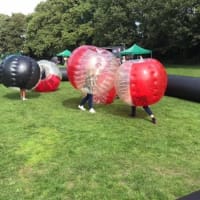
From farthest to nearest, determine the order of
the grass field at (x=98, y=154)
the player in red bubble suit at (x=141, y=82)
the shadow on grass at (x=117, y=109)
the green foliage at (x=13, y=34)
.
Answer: the green foliage at (x=13, y=34)
the shadow on grass at (x=117, y=109)
the player in red bubble suit at (x=141, y=82)
the grass field at (x=98, y=154)

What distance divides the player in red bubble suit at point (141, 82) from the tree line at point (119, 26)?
2839 cm

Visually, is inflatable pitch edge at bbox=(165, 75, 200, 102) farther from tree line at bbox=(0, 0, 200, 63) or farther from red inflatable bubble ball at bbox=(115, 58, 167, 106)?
tree line at bbox=(0, 0, 200, 63)

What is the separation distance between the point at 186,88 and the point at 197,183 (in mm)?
7167

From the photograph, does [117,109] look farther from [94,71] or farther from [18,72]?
[18,72]

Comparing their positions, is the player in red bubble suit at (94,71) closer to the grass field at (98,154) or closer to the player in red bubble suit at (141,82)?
the grass field at (98,154)

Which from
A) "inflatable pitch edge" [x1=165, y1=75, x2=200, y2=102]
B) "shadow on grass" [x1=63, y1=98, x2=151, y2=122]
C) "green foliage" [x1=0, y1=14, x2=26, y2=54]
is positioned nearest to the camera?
"shadow on grass" [x1=63, y1=98, x2=151, y2=122]

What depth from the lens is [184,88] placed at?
39.6ft

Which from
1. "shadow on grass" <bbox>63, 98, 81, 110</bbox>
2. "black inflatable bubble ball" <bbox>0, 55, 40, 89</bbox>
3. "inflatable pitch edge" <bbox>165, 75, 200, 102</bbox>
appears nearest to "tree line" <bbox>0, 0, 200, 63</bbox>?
"inflatable pitch edge" <bbox>165, 75, 200, 102</bbox>

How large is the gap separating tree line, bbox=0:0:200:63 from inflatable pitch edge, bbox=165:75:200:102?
24.0 metres

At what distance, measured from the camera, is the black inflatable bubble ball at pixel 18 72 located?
1115cm

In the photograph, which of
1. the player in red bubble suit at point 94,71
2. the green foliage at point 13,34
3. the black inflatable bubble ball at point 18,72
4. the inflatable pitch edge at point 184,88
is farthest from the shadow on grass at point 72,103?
the green foliage at point 13,34

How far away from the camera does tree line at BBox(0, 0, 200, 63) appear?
36.8 metres

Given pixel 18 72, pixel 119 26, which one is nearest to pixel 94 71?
pixel 18 72

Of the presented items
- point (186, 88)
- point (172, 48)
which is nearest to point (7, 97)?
point (186, 88)
